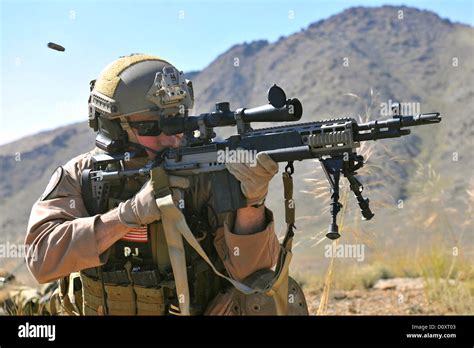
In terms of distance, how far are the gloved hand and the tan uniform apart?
32cm

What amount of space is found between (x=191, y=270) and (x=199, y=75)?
278 ft

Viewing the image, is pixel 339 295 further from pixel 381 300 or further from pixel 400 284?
pixel 400 284

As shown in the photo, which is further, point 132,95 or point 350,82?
point 350,82

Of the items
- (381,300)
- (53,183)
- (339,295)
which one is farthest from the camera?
(339,295)

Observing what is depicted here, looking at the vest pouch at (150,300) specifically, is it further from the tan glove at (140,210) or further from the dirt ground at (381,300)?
the dirt ground at (381,300)

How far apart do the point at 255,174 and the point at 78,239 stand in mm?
1098

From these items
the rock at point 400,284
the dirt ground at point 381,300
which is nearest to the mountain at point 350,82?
the rock at point 400,284

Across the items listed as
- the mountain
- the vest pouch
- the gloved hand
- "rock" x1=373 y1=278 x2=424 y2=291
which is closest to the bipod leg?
the gloved hand

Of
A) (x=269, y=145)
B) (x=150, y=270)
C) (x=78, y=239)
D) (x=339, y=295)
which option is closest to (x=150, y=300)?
(x=150, y=270)

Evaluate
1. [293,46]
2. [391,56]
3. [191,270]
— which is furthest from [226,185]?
[293,46]

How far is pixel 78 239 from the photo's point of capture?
4355 mm

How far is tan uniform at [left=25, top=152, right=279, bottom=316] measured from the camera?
438 centimetres

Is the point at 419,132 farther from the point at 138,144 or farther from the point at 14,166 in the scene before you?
the point at 138,144

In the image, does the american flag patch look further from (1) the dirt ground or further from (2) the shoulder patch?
(1) the dirt ground
